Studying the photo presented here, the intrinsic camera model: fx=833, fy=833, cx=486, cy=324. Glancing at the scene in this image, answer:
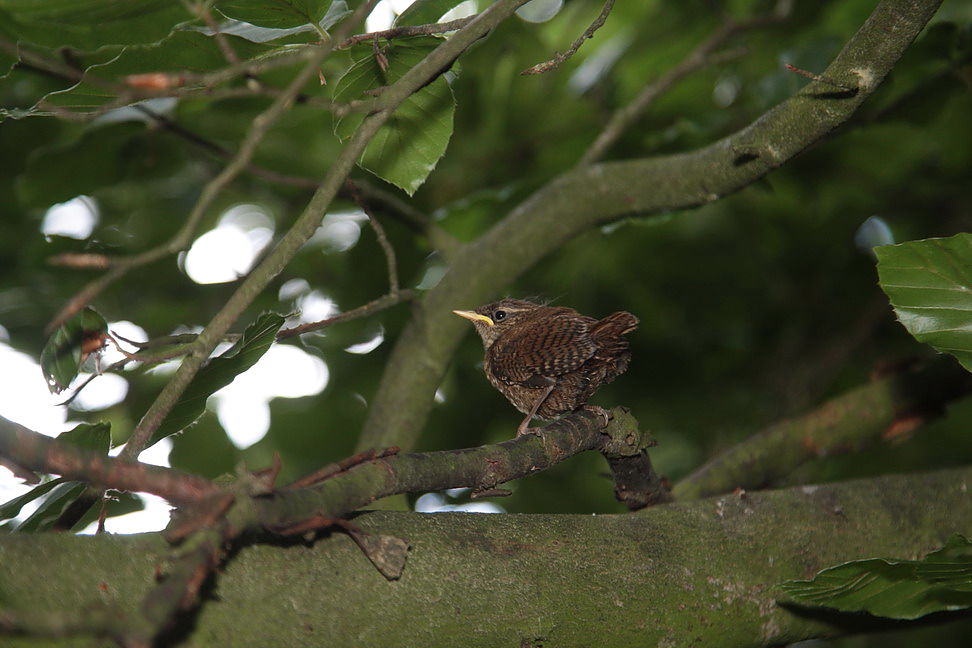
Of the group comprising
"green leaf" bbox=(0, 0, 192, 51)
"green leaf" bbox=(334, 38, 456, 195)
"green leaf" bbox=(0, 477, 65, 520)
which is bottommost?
"green leaf" bbox=(0, 477, 65, 520)

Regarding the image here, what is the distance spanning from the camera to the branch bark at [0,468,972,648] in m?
1.35

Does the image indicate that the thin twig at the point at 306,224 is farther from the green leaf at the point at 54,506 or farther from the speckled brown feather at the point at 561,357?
the speckled brown feather at the point at 561,357

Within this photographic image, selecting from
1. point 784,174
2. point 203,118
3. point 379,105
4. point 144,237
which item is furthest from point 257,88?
point 784,174

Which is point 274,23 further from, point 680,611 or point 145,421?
point 680,611

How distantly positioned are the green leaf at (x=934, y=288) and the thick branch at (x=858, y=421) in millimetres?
1116

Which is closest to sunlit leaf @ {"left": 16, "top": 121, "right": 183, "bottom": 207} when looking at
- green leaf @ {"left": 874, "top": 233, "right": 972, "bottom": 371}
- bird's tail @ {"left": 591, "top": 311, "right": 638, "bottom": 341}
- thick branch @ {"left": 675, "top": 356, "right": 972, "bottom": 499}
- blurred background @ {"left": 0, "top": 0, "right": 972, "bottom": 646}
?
blurred background @ {"left": 0, "top": 0, "right": 972, "bottom": 646}

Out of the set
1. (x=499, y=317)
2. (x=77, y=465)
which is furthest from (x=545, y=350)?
(x=77, y=465)

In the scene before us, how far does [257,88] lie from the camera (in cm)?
132

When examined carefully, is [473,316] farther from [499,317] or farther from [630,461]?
[630,461]

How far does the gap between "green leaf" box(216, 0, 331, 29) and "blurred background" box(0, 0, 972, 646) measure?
1.29 m

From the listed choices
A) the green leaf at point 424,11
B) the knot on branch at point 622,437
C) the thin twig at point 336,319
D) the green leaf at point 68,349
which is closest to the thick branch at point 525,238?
the thin twig at point 336,319

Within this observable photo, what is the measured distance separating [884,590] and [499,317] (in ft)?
5.58

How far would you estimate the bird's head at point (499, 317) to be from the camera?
3.05 metres

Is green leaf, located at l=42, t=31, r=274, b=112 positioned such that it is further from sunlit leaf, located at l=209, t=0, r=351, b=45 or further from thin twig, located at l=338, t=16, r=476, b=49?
thin twig, located at l=338, t=16, r=476, b=49
